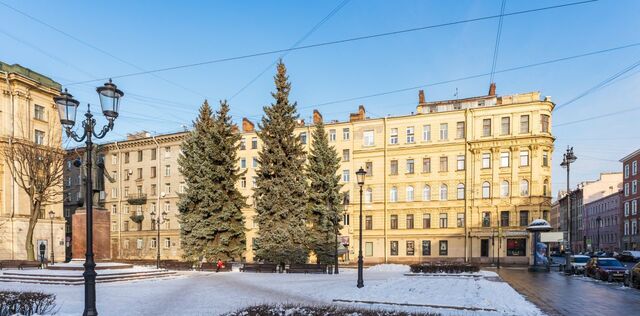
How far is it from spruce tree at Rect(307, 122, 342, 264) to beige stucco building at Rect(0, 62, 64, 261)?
28.6 m

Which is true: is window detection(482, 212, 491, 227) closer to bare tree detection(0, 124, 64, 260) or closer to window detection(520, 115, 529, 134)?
window detection(520, 115, 529, 134)

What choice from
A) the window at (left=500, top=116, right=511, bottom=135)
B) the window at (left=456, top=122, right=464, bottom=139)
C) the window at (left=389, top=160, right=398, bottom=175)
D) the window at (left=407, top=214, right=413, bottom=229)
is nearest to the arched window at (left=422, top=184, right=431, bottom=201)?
the window at (left=407, top=214, right=413, bottom=229)

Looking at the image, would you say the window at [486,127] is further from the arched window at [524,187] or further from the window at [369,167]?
the window at [369,167]

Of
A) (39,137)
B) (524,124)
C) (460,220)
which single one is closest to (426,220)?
(460,220)

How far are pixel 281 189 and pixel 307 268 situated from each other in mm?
6226

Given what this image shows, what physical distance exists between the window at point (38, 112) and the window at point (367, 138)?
37.9 m

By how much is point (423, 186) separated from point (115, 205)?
43.6 meters

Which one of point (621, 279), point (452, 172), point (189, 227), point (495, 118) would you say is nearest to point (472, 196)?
point (452, 172)

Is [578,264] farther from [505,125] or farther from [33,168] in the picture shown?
[33,168]

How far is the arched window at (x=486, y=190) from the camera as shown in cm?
4559

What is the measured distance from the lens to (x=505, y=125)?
4525 cm

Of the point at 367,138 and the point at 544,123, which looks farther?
the point at 367,138

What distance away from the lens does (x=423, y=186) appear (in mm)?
48469

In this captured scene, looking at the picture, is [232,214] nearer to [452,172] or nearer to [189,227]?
Answer: [189,227]
